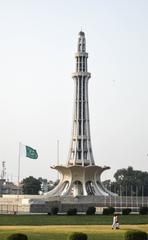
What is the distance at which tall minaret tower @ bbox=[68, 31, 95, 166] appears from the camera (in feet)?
298

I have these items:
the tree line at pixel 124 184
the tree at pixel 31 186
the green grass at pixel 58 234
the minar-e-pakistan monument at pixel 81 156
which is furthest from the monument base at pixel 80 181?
the green grass at pixel 58 234

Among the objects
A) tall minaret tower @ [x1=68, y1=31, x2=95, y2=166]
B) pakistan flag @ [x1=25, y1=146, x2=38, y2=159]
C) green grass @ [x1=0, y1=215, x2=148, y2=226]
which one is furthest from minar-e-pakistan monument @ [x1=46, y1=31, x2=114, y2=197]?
green grass @ [x1=0, y1=215, x2=148, y2=226]

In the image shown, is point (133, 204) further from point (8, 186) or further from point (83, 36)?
point (8, 186)

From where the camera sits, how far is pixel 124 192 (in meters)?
120

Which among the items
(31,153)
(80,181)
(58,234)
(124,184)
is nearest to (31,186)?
(124,184)

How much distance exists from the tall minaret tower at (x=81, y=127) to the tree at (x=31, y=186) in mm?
27533

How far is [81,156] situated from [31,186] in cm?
2984

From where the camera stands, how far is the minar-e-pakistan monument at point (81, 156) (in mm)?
90688

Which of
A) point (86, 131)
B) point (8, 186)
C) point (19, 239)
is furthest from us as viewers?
point (8, 186)

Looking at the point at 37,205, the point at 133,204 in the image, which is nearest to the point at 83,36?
the point at 133,204

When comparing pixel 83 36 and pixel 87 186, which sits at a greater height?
pixel 83 36

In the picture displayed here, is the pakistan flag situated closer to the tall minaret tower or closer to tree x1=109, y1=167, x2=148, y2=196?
the tall minaret tower

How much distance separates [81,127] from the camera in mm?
91125

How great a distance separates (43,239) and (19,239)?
15.1ft
